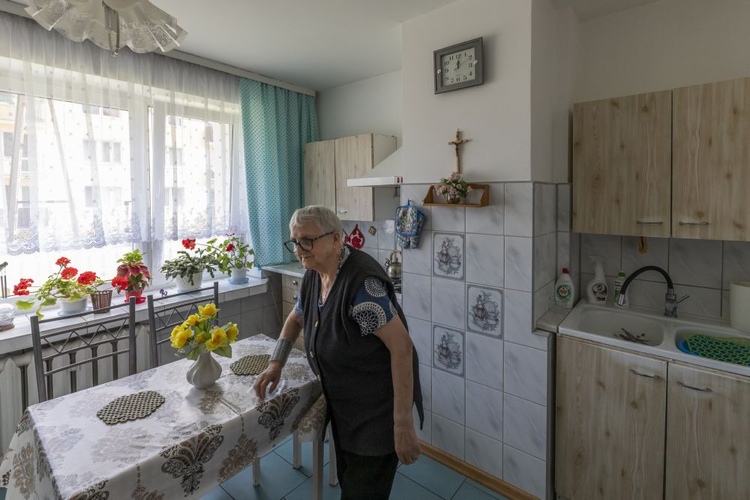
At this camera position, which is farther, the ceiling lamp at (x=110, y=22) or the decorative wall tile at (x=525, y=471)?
the decorative wall tile at (x=525, y=471)

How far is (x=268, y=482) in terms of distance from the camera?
1988 millimetres

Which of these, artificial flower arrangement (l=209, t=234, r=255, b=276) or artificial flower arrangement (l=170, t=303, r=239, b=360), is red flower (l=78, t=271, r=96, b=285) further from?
artificial flower arrangement (l=170, t=303, r=239, b=360)

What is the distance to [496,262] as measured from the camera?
1.87 m

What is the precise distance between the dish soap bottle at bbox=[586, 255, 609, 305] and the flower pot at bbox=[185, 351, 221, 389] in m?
1.96

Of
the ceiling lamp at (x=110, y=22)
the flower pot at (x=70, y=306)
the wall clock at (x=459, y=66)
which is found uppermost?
the wall clock at (x=459, y=66)

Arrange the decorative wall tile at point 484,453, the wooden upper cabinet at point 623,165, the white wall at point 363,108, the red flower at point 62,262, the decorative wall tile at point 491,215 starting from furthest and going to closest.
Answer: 1. the white wall at point 363,108
2. the red flower at point 62,262
3. the decorative wall tile at point 484,453
4. the decorative wall tile at point 491,215
5. the wooden upper cabinet at point 623,165

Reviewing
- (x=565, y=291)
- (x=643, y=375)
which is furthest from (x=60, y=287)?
(x=643, y=375)

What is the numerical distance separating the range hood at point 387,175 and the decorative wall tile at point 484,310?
76 cm

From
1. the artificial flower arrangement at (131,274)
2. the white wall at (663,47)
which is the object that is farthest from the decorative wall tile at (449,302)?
the artificial flower arrangement at (131,274)

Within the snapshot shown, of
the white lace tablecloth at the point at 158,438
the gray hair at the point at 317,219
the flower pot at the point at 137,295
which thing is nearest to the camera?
the white lace tablecloth at the point at 158,438

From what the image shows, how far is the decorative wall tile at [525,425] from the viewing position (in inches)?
70.8

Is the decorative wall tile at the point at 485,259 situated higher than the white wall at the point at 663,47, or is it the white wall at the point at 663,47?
the white wall at the point at 663,47

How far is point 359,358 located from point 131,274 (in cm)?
181

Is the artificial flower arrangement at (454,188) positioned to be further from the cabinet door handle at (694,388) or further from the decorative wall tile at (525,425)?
the cabinet door handle at (694,388)
